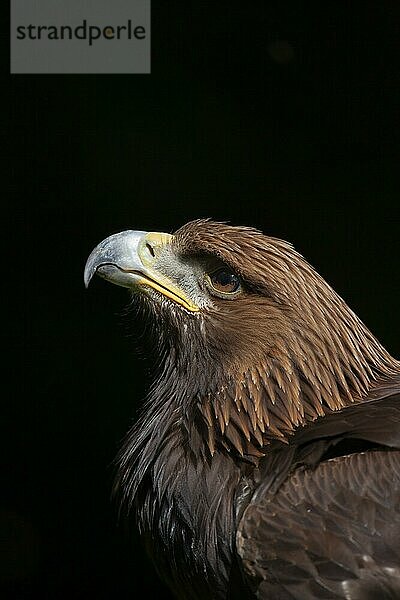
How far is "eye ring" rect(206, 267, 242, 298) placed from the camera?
3.52m

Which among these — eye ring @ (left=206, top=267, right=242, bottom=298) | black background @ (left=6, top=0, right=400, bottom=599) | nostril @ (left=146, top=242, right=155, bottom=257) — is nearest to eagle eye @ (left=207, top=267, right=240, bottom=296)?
eye ring @ (left=206, top=267, right=242, bottom=298)

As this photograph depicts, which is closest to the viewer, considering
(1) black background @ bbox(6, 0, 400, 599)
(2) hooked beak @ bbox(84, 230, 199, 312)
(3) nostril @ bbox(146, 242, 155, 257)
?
(2) hooked beak @ bbox(84, 230, 199, 312)

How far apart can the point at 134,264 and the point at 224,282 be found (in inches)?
13.1

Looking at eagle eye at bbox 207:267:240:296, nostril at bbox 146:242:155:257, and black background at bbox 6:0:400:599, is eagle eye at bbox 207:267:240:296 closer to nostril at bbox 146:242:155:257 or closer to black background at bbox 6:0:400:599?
nostril at bbox 146:242:155:257

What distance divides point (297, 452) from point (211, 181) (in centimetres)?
336

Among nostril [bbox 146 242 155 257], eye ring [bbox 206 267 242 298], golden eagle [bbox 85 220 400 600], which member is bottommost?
golden eagle [bbox 85 220 400 600]

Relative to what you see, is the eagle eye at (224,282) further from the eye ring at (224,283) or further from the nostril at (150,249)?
the nostril at (150,249)

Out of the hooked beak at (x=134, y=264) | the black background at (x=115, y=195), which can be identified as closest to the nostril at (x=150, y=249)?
the hooked beak at (x=134, y=264)

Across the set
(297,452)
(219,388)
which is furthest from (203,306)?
(297,452)

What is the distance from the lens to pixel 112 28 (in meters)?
5.81

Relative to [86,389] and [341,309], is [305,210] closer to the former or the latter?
[86,389]

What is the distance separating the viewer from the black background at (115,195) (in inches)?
244

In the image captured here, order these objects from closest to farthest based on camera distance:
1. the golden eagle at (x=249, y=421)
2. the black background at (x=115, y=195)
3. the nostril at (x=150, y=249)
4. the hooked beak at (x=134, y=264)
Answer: the golden eagle at (x=249, y=421) → the hooked beak at (x=134, y=264) → the nostril at (x=150, y=249) → the black background at (x=115, y=195)

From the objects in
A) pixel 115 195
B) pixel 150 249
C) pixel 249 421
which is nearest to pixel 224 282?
pixel 150 249
